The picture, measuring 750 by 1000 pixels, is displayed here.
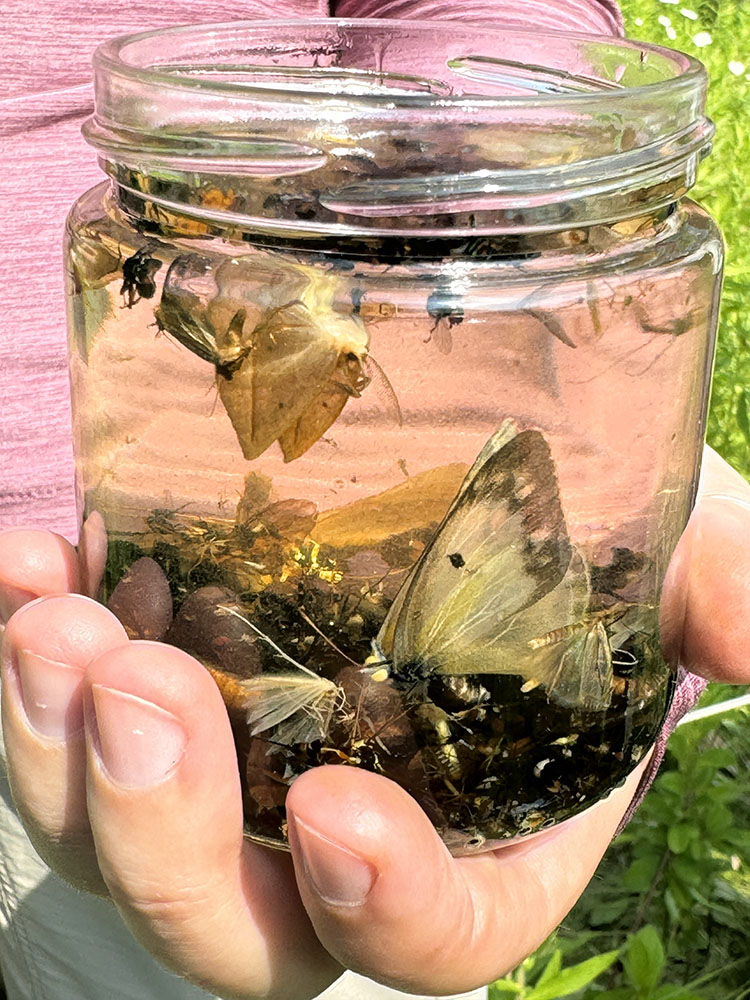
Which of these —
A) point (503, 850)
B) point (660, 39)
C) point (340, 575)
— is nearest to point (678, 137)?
Result: point (340, 575)

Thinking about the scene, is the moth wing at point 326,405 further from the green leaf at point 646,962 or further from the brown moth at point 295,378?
the green leaf at point 646,962

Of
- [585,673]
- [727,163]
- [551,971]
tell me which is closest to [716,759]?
[551,971]

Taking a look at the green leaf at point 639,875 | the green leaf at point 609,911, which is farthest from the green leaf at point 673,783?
the green leaf at point 609,911

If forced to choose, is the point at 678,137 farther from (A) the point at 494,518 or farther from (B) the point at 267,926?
(B) the point at 267,926

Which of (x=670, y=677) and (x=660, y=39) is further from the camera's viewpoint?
(x=660, y=39)

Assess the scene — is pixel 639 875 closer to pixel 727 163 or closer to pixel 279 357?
pixel 279 357

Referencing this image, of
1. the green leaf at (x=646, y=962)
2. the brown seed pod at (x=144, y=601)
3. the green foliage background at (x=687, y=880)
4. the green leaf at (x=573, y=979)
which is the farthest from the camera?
the green foliage background at (x=687, y=880)
